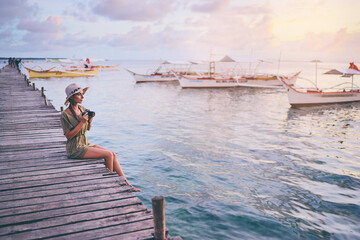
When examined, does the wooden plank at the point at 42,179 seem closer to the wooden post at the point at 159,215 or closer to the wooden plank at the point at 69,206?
the wooden plank at the point at 69,206

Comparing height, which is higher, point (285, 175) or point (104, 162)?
point (104, 162)

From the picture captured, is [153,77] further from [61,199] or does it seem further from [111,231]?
[111,231]

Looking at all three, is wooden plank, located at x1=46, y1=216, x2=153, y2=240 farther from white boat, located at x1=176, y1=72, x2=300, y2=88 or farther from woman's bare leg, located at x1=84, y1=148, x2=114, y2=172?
white boat, located at x1=176, y1=72, x2=300, y2=88

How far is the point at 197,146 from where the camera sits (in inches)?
460

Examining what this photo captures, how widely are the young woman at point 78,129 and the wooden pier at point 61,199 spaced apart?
0.67 feet

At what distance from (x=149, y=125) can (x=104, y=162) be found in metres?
10.4

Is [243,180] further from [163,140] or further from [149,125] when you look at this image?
[149,125]

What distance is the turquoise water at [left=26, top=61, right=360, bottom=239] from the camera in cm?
595

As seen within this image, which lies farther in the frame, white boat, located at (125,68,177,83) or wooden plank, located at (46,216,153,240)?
white boat, located at (125,68,177,83)

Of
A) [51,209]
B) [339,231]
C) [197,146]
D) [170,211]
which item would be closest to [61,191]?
[51,209]

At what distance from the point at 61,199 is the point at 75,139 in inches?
62.7

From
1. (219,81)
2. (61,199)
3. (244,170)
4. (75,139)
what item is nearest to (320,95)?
(219,81)

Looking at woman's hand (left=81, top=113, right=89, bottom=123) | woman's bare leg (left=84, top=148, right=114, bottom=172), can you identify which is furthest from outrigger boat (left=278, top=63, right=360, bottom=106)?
woman's hand (left=81, top=113, right=89, bottom=123)

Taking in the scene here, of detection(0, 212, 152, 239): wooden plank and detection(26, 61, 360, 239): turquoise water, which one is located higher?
detection(0, 212, 152, 239): wooden plank
